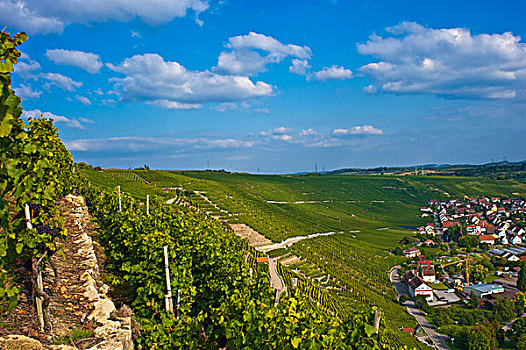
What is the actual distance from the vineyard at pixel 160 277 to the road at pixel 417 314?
3065 cm

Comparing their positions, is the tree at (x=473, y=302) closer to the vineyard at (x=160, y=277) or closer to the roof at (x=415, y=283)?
the roof at (x=415, y=283)

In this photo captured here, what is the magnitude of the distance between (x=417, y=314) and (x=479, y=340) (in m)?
10.2

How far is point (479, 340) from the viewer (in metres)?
32.0

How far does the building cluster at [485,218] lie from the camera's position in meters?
87.2

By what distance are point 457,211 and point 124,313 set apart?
120 metres

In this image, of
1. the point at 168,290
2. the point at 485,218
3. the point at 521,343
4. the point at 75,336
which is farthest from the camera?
the point at 485,218

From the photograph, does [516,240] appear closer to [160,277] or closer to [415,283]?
[415,283]

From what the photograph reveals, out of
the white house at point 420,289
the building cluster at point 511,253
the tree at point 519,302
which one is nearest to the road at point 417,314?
the white house at point 420,289

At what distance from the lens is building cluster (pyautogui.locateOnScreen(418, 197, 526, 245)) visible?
87.2 metres

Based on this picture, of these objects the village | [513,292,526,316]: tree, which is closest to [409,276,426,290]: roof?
the village

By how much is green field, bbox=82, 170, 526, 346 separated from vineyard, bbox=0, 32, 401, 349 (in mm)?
18191

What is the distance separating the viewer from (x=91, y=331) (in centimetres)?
610

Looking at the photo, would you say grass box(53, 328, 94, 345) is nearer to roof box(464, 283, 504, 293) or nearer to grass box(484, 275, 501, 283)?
roof box(464, 283, 504, 293)

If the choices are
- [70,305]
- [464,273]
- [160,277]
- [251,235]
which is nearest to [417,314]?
[464,273]
